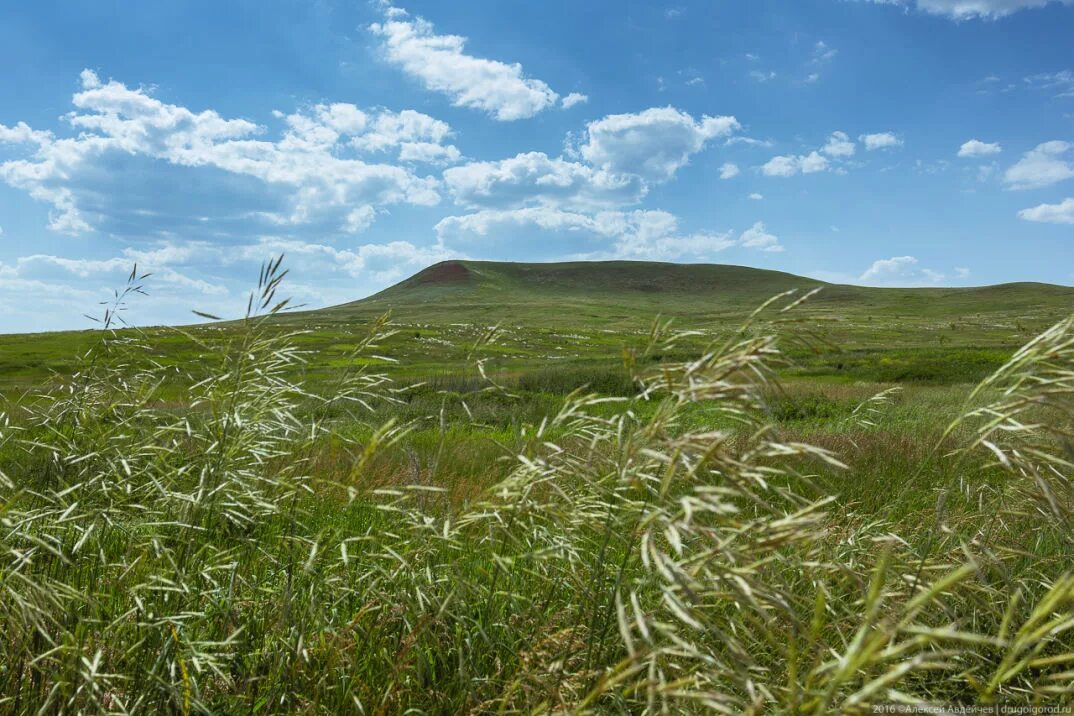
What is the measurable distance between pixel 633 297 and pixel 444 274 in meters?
51.4

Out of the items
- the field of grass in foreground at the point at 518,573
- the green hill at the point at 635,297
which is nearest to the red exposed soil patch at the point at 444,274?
the green hill at the point at 635,297

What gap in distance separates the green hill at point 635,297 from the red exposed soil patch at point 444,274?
10.6 inches

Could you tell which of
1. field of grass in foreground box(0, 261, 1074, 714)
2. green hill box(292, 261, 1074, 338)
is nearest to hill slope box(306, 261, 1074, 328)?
green hill box(292, 261, 1074, 338)

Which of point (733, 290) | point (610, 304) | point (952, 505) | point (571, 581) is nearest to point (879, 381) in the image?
point (952, 505)

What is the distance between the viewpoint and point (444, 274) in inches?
6629

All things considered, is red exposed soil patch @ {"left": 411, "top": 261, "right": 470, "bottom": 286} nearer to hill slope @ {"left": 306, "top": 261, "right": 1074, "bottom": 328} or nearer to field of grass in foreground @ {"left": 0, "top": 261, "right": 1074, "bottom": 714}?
hill slope @ {"left": 306, "top": 261, "right": 1074, "bottom": 328}

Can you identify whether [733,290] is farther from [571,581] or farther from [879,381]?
[571,581]

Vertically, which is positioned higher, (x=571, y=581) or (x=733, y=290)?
(x=733, y=290)

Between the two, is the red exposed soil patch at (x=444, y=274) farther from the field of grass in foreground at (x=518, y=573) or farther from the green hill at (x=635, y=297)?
the field of grass in foreground at (x=518, y=573)

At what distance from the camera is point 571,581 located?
302 cm

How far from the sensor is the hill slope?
100 metres

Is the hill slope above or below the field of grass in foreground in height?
above

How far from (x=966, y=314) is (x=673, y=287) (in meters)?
69.4

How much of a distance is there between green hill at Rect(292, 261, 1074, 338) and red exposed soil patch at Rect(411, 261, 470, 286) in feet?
0.88
